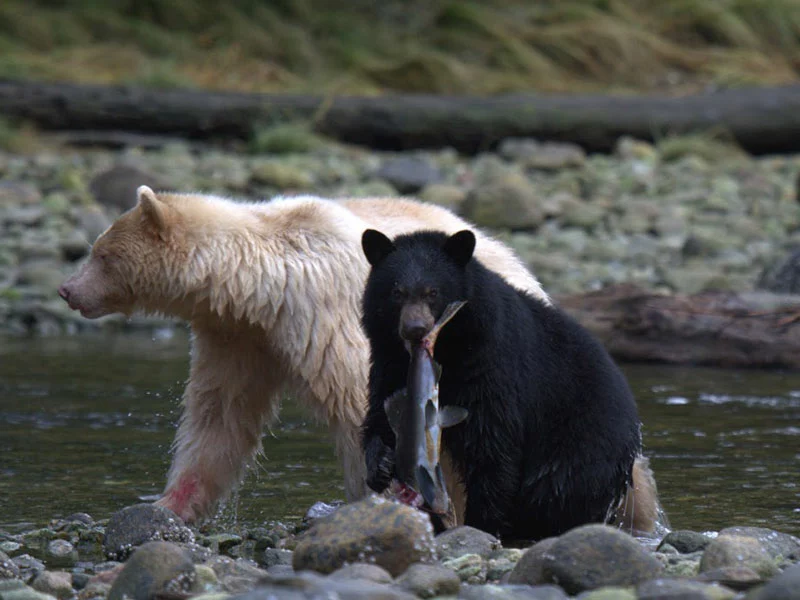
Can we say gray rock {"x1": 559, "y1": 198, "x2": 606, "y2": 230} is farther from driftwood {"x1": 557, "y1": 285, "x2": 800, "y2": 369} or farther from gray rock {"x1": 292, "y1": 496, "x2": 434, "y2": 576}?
gray rock {"x1": 292, "y1": 496, "x2": 434, "y2": 576}

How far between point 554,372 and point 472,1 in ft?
55.6

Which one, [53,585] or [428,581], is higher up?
[428,581]

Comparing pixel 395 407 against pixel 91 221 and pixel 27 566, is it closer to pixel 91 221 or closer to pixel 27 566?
pixel 27 566

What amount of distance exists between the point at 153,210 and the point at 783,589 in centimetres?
301

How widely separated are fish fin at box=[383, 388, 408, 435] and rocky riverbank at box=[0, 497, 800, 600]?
0.40 m

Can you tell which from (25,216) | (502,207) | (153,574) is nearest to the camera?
(153,574)

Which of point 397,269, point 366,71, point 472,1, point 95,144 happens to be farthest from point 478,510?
point 472,1

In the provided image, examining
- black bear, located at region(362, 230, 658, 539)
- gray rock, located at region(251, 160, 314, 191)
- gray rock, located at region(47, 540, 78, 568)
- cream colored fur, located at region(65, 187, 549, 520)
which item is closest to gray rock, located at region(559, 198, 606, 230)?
gray rock, located at region(251, 160, 314, 191)

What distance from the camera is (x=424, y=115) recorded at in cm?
1684

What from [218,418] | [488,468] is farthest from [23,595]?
[218,418]

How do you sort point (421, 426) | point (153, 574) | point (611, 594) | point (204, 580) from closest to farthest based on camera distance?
point (611, 594), point (153, 574), point (204, 580), point (421, 426)

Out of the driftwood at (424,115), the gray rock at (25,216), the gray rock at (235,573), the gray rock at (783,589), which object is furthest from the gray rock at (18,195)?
the gray rock at (783,589)

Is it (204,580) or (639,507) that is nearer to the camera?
(204,580)

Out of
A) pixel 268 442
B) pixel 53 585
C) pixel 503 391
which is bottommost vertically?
pixel 268 442
